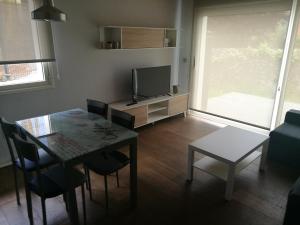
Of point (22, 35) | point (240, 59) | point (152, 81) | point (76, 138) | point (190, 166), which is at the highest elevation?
point (22, 35)

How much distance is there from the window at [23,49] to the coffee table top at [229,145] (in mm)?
2267

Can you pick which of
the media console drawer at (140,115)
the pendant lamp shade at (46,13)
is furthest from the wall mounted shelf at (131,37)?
the pendant lamp shade at (46,13)

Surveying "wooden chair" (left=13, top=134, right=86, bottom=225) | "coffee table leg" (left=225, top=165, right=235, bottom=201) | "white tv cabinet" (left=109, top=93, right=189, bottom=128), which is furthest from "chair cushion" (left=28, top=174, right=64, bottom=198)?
"white tv cabinet" (left=109, top=93, right=189, bottom=128)

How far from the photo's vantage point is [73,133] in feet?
7.23

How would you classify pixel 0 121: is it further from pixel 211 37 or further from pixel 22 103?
pixel 211 37

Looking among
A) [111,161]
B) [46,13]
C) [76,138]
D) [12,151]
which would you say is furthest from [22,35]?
[111,161]

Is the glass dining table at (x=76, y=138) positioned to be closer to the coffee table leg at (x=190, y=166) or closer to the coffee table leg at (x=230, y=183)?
the coffee table leg at (x=190, y=166)

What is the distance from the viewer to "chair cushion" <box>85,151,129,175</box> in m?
2.18

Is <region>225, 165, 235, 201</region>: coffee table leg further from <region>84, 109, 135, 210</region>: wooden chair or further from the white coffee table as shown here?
<region>84, 109, 135, 210</region>: wooden chair

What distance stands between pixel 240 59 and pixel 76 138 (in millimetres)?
3562

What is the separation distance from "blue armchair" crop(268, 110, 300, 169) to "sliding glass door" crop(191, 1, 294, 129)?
955 millimetres

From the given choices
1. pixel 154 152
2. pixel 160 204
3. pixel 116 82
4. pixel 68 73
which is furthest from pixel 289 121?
pixel 68 73

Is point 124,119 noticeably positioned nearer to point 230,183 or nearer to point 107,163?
point 107,163

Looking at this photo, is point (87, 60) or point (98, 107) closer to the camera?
point (98, 107)
